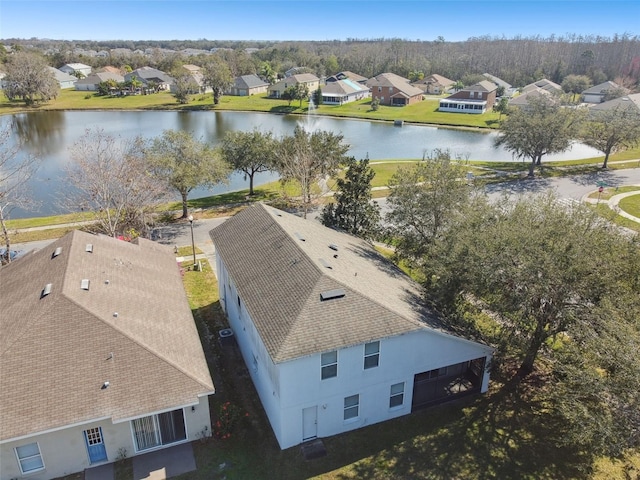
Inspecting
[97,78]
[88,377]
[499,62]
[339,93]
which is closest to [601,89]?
[499,62]

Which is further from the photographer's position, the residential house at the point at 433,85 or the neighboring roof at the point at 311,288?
the residential house at the point at 433,85

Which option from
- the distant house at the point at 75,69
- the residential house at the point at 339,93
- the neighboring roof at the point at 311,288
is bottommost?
the neighboring roof at the point at 311,288

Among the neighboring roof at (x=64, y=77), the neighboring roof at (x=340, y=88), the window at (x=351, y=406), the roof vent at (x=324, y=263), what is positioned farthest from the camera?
the neighboring roof at (x=64, y=77)

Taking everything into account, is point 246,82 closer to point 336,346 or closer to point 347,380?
point 347,380

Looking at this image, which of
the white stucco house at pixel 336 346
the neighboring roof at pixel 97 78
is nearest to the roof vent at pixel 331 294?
the white stucco house at pixel 336 346

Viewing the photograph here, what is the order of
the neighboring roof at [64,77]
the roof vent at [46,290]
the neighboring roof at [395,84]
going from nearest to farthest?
1. the roof vent at [46,290]
2. the neighboring roof at [395,84]
3. the neighboring roof at [64,77]

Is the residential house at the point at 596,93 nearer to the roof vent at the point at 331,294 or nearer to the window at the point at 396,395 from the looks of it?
the window at the point at 396,395

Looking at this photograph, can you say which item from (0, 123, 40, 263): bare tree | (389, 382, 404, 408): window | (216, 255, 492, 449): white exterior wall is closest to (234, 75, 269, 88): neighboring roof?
(0, 123, 40, 263): bare tree

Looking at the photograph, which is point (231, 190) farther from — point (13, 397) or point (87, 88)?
point (87, 88)
